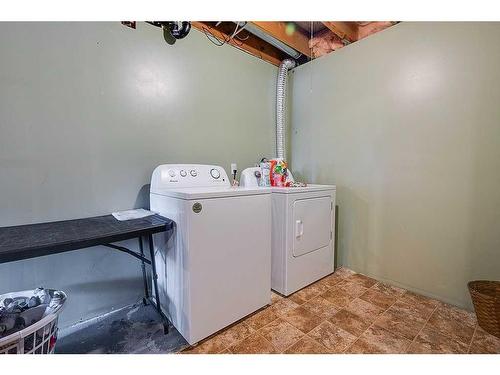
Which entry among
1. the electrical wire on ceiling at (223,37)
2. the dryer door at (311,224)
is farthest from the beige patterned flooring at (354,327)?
the electrical wire on ceiling at (223,37)

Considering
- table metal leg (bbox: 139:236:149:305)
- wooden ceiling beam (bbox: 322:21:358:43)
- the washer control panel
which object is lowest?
table metal leg (bbox: 139:236:149:305)

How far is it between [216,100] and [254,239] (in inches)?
55.5

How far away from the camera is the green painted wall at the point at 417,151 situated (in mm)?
1523

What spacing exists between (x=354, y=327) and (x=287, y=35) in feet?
8.92

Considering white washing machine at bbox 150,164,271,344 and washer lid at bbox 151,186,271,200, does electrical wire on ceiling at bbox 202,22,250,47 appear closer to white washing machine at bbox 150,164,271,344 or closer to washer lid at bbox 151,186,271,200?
white washing machine at bbox 150,164,271,344

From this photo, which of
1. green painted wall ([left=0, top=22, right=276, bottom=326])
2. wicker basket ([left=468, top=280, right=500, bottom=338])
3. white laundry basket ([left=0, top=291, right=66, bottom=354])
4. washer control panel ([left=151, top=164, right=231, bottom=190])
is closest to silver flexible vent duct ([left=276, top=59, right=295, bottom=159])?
green painted wall ([left=0, top=22, right=276, bottom=326])

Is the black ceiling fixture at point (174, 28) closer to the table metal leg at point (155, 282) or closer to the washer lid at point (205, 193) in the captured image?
the washer lid at point (205, 193)

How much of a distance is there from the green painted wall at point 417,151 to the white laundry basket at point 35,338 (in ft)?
7.61

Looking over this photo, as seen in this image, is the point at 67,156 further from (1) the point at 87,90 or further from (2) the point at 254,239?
(2) the point at 254,239

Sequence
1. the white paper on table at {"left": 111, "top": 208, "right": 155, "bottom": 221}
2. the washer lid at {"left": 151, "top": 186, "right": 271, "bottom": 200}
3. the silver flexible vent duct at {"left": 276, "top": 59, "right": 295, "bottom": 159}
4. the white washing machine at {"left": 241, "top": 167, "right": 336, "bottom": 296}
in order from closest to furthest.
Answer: the washer lid at {"left": 151, "top": 186, "right": 271, "bottom": 200}, the white paper on table at {"left": 111, "top": 208, "right": 155, "bottom": 221}, the white washing machine at {"left": 241, "top": 167, "right": 336, "bottom": 296}, the silver flexible vent duct at {"left": 276, "top": 59, "right": 295, "bottom": 159}

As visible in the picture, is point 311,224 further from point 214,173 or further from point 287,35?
point 287,35

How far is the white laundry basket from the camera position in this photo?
873mm

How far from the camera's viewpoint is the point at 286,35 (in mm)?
2334

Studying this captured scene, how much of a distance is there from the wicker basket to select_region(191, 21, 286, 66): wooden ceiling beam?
2.75 metres
